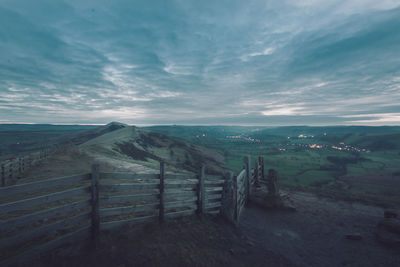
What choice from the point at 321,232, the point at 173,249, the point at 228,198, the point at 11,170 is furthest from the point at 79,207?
the point at 11,170

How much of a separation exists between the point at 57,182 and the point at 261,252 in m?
6.54

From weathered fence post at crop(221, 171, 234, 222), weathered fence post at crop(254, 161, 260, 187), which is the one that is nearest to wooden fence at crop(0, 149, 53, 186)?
weathered fence post at crop(221, 171, 234, 222)

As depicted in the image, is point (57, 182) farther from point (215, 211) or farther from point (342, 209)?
point (342, 209)

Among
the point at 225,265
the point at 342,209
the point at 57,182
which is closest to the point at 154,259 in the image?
the point at 225,265

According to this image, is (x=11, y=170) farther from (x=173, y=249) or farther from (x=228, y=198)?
(x=228, y=198)

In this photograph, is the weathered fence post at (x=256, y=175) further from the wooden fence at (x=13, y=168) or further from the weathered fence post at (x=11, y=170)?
the weathered fence post at (x=11, y=170)

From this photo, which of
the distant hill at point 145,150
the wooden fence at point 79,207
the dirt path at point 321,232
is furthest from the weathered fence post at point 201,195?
the distant hill at point 145,150

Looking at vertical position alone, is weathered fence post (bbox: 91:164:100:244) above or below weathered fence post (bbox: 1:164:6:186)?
above

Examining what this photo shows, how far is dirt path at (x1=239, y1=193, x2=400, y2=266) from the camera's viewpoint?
249 inches

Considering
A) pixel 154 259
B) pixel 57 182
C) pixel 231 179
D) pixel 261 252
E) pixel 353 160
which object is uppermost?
pixel 57 182

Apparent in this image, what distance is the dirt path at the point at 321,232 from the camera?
6.33 meters

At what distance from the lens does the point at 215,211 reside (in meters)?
8.18

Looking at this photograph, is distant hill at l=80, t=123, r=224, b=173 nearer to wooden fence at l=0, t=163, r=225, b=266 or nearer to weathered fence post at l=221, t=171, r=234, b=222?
weathered fence post at l=221, t=171, r=234, b=222

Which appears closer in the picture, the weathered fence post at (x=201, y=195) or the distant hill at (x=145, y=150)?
the weathered fence post at (x=201, y=195)
